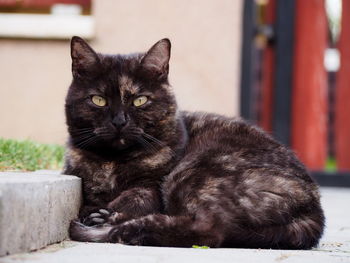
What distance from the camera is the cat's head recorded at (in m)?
3.28

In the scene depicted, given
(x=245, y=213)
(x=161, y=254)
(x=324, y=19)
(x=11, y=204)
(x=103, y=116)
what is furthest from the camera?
(x=324, y=19)

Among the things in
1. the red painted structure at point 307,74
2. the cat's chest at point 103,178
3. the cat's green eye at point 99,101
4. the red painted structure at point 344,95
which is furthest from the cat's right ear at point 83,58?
the red painted structure at point 344,95

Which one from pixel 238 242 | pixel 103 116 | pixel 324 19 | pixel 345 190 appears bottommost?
pixel 345 190

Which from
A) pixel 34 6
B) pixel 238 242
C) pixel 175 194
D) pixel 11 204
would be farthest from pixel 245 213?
pixel 34 6

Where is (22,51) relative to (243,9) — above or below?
below

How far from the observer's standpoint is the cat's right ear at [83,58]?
3.40 m

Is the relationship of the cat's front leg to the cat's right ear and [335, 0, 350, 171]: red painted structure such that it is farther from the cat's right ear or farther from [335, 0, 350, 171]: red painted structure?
[335, 0, 350, 171]: red painted structure

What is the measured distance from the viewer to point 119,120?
3215mm

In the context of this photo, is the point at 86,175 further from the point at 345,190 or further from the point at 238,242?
the point at 345,190

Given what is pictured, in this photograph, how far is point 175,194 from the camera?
3.10m

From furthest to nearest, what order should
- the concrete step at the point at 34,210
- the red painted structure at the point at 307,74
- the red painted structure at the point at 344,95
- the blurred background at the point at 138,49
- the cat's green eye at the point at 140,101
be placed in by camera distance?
the red painted structure at the point at 344,95 → the red painted structure at the point at 307,74 → the blurred background at the point at 138,49 → the cat's green eye at the point at 140,101 → the concrete step at the point at 34,210

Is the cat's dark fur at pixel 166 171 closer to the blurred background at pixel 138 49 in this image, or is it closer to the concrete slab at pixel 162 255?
the concrete slab at pixel 162 255

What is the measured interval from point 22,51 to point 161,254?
4.43 m

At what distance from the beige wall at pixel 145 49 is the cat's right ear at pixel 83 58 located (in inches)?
123
